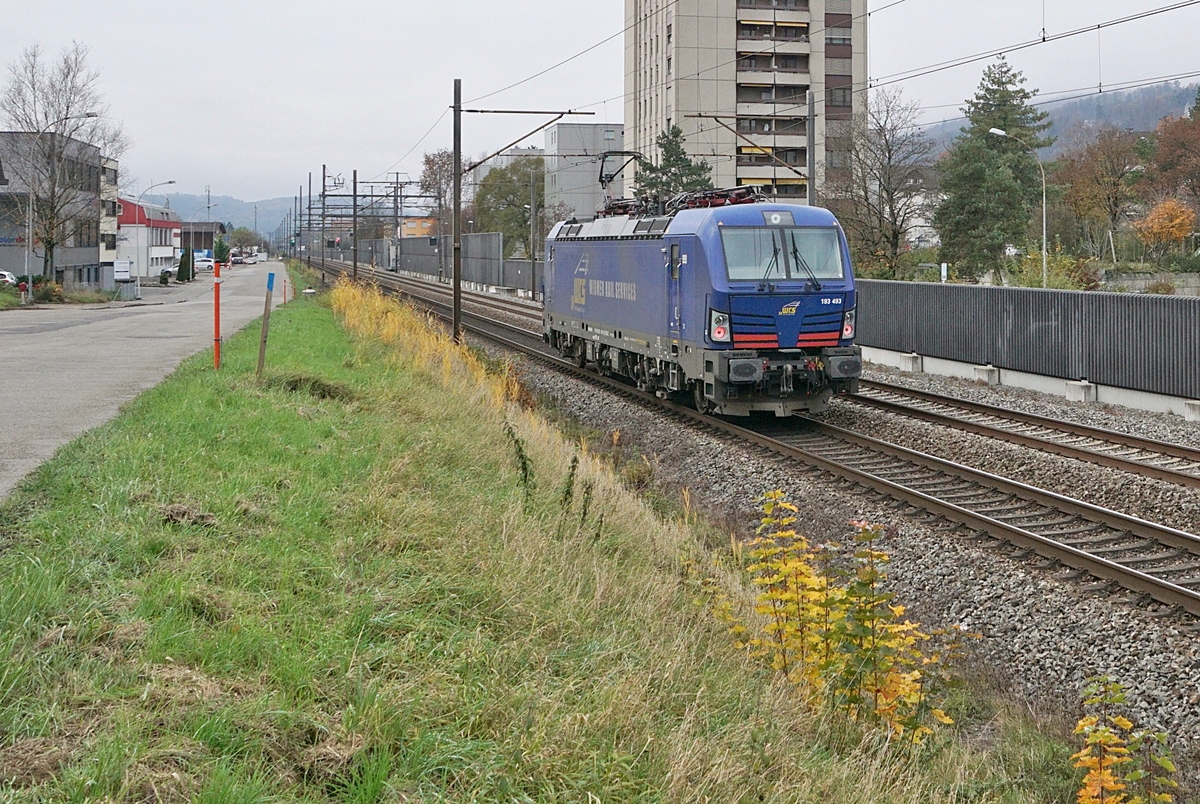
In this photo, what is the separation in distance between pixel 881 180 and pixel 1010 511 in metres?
38.8

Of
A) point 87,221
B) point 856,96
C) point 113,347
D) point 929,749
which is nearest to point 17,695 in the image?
point 929,749

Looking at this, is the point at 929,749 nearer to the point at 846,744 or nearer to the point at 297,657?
the point at 846,744

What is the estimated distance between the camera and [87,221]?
209 ft

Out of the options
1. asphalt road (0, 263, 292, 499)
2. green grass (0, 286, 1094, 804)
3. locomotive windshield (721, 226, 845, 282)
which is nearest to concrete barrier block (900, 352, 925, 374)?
locomotive windshield (721, 226, 845, 282)

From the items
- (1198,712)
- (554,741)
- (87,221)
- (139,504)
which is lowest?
(1198,712)

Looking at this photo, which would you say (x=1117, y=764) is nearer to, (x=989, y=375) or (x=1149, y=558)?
→ (x=1149, y=558)

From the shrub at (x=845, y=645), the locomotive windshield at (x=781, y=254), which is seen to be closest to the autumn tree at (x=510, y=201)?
the locomotive windshield at (x=781, y=254)

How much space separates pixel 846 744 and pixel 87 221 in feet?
215

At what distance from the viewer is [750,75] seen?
255ft

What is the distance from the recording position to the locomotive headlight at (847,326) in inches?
666

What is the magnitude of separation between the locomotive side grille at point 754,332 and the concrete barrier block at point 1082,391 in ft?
19.2

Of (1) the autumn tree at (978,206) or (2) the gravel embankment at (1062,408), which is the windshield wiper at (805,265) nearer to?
(2) the gravel embankment at (1062,408)

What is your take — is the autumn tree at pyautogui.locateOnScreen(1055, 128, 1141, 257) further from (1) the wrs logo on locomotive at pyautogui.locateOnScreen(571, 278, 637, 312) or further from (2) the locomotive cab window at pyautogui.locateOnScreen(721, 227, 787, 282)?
(2) the locomotive cab window at pyautogui.locateOnScreen(721, 227, 787, 282)

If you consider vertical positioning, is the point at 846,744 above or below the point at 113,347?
below
